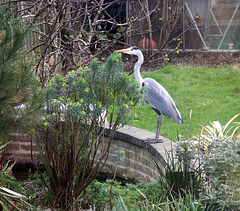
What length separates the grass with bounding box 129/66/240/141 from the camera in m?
7.55

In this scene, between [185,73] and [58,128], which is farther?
[185,73]

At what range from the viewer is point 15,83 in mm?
3334

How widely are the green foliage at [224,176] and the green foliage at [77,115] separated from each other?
0.93m

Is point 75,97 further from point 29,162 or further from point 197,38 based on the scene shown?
point 197,38

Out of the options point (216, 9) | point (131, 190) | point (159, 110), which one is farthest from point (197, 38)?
point (131, 190)

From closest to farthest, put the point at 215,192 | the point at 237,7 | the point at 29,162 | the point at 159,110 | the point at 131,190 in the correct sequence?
the point at 215,192 → the point at 131,190 → the point at 159,110 → the point at 29,162 → the point at 237,7

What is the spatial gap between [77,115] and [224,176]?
57.4 inches

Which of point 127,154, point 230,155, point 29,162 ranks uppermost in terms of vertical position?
point 230,155

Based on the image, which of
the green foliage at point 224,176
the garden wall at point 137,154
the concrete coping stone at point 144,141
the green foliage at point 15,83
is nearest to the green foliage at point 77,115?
the green foliage at point 15,83

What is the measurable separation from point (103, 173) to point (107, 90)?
2.62m

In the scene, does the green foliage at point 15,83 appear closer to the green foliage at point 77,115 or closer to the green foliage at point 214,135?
the green foliage at point 77,115

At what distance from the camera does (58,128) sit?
395cm

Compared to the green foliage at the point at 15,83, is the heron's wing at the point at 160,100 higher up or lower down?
lower down

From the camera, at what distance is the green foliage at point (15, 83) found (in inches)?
128
